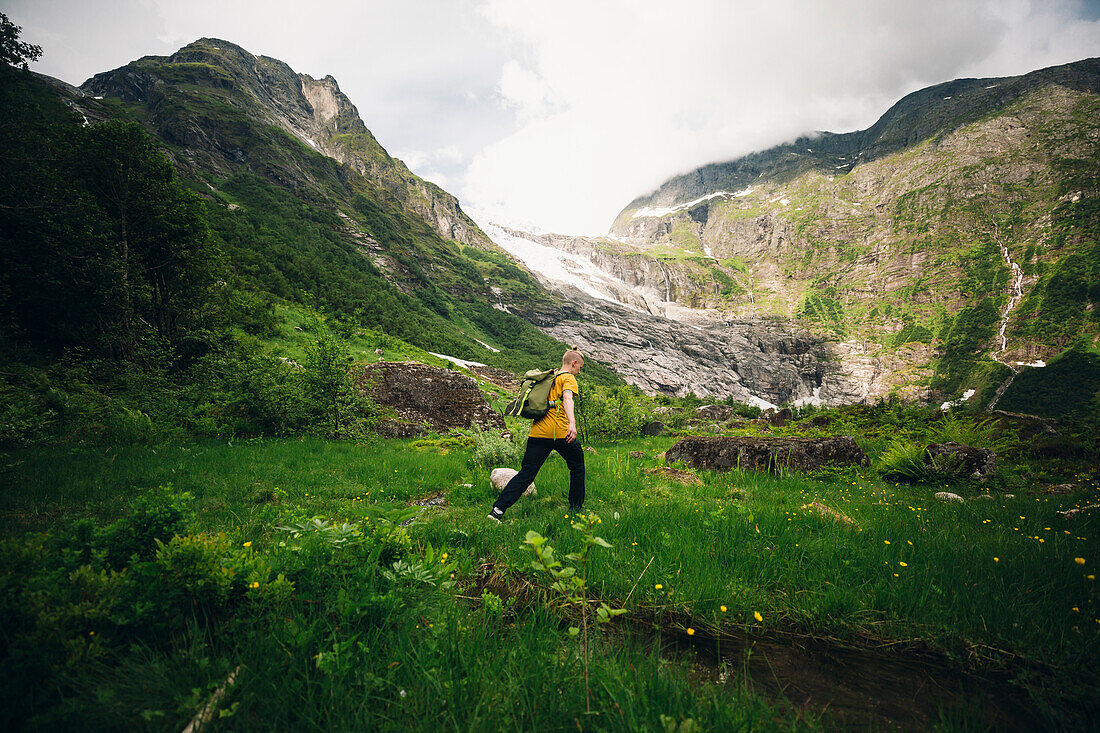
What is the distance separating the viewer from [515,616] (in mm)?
2750

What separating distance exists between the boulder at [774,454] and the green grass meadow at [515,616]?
4222 mm

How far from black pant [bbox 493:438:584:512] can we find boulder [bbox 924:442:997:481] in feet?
30.5

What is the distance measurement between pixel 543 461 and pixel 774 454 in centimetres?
698

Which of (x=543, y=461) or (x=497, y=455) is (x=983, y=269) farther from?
(x=543, y=461)

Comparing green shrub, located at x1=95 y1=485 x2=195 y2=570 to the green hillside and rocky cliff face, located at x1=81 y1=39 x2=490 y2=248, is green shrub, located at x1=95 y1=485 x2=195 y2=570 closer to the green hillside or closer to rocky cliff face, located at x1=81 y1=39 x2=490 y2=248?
rocky cliff face, located at x1=81 y1=39 x2=490 y2=248

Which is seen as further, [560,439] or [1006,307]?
[1006,307]

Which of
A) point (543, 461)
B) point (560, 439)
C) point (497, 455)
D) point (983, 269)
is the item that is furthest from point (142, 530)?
point (983, 269)

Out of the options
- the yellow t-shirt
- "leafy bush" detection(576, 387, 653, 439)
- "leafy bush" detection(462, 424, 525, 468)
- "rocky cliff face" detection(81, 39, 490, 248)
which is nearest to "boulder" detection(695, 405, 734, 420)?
"leafy bush" detection(576, 387, 653, 439)

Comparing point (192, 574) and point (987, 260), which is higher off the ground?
point (987, 260)

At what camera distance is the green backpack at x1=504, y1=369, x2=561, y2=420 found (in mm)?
5734

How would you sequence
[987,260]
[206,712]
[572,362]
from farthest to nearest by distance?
1. [987,260]
2. [572,362]
3. [206,712]

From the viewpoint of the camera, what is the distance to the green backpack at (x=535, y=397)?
573 centimetres

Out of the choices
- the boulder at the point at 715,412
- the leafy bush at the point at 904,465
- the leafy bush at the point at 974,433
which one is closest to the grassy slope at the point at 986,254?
the boulder at the point at 715,412

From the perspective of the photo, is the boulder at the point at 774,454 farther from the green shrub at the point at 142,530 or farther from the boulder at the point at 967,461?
the green shrub at the point at 142,530
